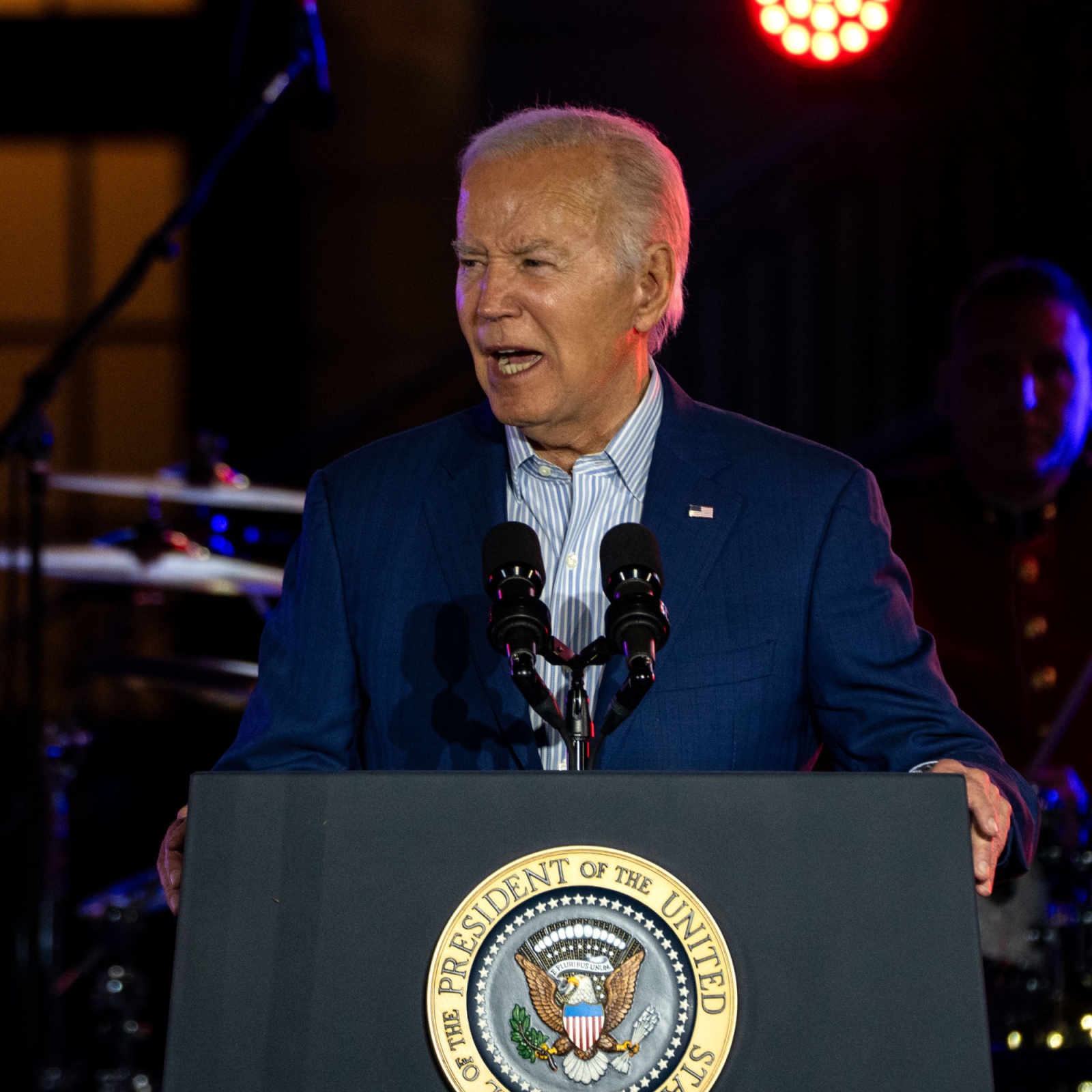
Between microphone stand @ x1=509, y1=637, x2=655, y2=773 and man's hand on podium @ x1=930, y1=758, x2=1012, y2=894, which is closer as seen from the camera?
microphone stand @ x1=509, y1=637, x2=655, y2=773

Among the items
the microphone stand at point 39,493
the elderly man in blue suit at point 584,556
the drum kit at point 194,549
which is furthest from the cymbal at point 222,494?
the elderly man in blue suit at point 584,556

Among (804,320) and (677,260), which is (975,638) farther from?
(804,320)

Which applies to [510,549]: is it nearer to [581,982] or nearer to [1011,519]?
[581,982]

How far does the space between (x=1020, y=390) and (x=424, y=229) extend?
319cm

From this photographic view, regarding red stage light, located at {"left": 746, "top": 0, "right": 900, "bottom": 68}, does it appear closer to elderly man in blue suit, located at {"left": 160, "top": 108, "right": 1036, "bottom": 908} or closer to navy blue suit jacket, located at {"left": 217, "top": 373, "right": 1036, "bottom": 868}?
elderly man in blue suit, located at {"left": 160, "top": 108, "right": 1036, "bottom": 908}

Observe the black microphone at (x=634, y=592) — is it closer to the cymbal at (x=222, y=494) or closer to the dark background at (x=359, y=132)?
the cymbal at (x=222, y=494)

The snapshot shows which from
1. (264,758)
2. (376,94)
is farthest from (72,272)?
(264,758)

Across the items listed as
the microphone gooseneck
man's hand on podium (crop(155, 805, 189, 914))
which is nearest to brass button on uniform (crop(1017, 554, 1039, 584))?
the microphone gooseneck

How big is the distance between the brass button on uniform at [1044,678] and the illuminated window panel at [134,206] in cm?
377

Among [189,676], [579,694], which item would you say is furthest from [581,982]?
[189,676]

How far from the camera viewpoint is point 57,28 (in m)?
5.64

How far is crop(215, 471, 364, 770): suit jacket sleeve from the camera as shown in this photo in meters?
1.60

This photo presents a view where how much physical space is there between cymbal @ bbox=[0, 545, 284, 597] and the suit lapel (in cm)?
139

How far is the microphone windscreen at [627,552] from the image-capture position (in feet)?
4.20
